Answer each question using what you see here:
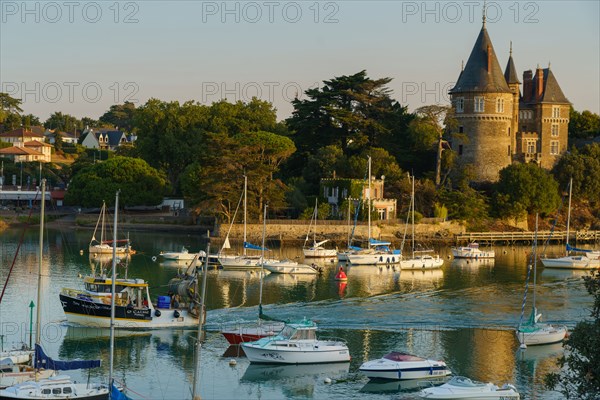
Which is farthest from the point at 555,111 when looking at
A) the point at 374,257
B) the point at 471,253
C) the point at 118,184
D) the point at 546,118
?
the point at 118,184

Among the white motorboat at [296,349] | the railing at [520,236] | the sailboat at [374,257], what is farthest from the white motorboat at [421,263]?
the white motorboat at [296,349]

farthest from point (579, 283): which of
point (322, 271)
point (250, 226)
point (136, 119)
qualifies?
point (136, 119)

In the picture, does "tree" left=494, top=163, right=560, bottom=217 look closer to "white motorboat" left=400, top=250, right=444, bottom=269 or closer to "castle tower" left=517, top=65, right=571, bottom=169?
"castle tower" left=517, top=65, right=571, bottom=169

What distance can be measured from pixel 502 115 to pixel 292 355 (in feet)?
176

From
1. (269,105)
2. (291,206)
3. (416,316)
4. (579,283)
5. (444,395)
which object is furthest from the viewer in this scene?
(269,105)

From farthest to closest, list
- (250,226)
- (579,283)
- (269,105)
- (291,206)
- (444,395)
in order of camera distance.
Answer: (269,105), (291,206), (250,226), (579,283), (444,395)

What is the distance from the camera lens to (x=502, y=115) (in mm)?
83500

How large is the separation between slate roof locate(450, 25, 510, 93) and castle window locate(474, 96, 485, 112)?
749 mm

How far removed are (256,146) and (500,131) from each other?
20.8 m

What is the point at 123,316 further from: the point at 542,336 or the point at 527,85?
the point at 527,85

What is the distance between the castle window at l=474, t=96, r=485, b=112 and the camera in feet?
271

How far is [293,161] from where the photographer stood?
88.0 m

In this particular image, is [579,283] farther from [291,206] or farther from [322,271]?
[291,206]

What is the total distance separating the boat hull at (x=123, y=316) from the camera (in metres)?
38.5
